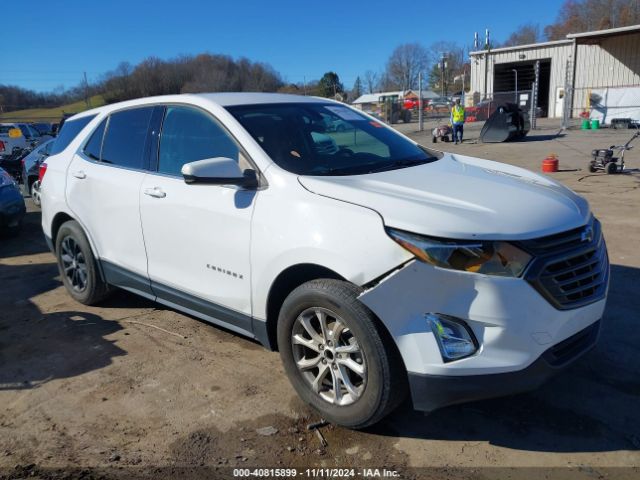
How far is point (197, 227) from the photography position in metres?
3.45

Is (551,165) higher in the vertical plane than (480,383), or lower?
lower

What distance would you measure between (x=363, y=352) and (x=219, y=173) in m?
1.33

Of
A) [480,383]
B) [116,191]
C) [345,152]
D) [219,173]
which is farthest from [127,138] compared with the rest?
[480,383]

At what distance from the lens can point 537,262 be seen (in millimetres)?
2473

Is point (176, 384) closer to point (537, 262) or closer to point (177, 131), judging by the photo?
point (177, 131)

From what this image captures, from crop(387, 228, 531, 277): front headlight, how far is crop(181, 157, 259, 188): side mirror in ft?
3.90

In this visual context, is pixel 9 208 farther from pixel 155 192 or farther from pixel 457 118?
pixel 457 118

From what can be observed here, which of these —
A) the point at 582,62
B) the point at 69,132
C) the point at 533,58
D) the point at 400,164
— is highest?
the point at 533,58

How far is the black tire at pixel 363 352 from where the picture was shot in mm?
2580

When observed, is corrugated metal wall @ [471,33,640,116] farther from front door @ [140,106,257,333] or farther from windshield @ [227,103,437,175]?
front door @ [140,106,257,333]

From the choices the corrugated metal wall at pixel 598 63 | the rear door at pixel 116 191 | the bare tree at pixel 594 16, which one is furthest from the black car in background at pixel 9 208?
the bare tree at pixel 594 16

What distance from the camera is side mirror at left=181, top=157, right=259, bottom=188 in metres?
3.07

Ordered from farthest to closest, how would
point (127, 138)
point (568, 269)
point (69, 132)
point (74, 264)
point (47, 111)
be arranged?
point (47, 111) → point (69, 132) → point (74, 264) → point (127, 138) → point (568, 269)

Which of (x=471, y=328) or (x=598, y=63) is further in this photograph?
(x=598, y=63)
